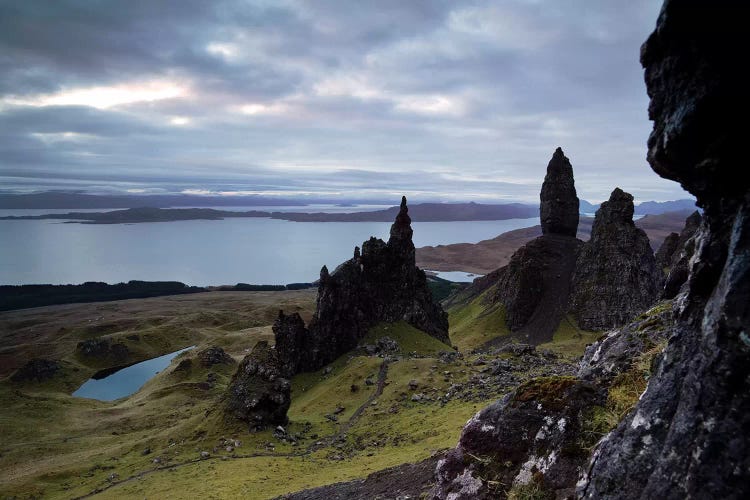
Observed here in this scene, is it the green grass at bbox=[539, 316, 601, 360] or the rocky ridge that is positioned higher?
the rocky ridge

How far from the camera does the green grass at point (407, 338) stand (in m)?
86.7

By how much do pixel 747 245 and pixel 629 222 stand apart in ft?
353

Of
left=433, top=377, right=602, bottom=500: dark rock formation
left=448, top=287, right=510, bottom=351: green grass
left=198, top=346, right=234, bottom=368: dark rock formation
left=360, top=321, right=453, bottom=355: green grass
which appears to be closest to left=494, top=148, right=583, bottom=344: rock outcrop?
left=448, top=287, right=510, bottom=351: green grass

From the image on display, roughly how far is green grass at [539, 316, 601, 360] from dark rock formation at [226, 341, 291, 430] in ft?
174

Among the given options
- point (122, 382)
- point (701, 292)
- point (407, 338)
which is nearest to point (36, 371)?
point (122, 382)

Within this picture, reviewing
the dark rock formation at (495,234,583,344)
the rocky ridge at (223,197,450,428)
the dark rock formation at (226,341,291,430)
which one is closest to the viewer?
the dark rock formation at (226,341,291,430)

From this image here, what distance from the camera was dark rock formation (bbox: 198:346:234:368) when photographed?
4715 inches

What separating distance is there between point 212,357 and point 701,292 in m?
126

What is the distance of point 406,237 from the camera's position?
335ft

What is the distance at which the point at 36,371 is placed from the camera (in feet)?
402

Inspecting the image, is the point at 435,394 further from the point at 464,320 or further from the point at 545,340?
the point at 464,320

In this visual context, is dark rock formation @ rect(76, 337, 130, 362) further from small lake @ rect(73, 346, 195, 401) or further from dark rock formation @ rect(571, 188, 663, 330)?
dark rock formation @ rect(571, 188, 663, 330)

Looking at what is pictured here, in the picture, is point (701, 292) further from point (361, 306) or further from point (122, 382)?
point (122, 382)

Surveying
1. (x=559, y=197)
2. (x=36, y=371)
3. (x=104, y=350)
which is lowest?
(x=104, y=350)
